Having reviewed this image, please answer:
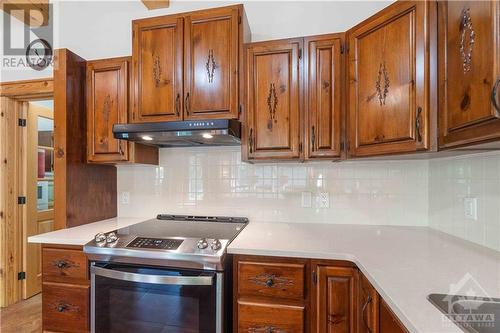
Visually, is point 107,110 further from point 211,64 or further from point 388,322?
point 388,322

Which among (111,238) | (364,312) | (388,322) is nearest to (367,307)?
(364,312)

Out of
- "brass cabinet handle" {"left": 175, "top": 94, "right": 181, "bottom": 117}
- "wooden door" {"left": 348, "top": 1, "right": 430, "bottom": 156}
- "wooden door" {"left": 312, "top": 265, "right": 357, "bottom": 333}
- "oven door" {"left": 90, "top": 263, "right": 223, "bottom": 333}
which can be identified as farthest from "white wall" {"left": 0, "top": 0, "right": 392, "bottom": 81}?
"oven door" {"left": 90, "top": 263, "right": 223, "bottom": 333}

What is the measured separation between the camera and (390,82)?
142 cm

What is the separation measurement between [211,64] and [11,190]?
242 cm

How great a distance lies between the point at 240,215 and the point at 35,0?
255 centimetres

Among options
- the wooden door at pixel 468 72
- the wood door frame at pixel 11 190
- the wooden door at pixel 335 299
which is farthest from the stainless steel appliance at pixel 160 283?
the wood door frame at pixel 11 190

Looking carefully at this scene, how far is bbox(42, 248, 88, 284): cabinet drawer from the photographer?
1596mm

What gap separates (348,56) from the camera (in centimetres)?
162

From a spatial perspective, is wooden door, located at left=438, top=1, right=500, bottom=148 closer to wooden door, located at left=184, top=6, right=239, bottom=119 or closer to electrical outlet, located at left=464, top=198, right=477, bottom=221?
electrical outlet, located at left=464, top=198, right=477, bottom=221

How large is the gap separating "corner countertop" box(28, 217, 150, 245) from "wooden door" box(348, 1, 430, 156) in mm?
1727

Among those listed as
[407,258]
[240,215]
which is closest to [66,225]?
[240,215]

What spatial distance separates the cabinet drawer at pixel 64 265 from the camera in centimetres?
160

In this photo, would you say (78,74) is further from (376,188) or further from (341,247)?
(376,188)

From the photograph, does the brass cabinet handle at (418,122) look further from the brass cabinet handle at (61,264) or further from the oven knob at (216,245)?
the brass cabinet handle at (61,264)
